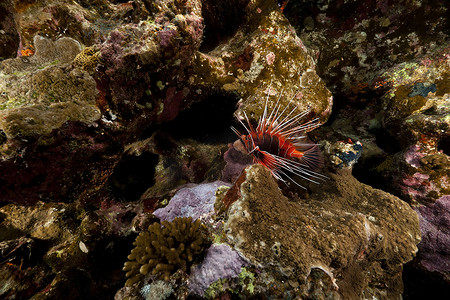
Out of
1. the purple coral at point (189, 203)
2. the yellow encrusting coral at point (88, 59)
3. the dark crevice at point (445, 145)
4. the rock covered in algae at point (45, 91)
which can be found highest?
the dark crevice at point (445, 145)

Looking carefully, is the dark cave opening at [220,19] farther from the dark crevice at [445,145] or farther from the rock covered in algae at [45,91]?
the dark crevice at [445,145]

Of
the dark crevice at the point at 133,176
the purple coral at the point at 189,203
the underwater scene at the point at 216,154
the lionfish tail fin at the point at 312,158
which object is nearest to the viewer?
the underwater scene at the point at 216,154

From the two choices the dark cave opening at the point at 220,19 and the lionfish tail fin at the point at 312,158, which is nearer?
the lionfish tail fin at the point at 312,158

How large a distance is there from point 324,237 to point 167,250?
1.43 m

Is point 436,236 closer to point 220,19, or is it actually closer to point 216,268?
point 216,268

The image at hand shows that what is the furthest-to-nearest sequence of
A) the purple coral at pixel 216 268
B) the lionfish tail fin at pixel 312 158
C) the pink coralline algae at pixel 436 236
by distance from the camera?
the lionfish tail fin at pixel 312 158
the pink coralline algae at pixel 436 236
the purple coral at pixel 216 268

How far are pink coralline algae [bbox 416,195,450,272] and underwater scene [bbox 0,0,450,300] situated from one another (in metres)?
0.02

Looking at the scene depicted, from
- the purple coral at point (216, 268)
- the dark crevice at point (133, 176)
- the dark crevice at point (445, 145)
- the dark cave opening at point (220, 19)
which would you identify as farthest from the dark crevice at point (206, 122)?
the dark crevice at point (445, 145)

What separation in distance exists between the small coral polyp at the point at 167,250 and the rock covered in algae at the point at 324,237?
314 millimetres

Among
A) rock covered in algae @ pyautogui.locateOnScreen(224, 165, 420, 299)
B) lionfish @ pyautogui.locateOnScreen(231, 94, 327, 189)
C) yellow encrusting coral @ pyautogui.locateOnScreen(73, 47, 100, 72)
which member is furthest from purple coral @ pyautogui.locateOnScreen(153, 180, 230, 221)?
yellow encrusting coral @ pyautogui.locateOnScreen(73, 47, 100, 72)

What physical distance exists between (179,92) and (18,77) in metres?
1.62

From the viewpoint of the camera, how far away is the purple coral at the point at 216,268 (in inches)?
53.5

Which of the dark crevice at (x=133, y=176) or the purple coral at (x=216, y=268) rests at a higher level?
the purple coral at (x=216, y=268)

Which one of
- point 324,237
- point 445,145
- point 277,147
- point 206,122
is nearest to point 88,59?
point 206,122
